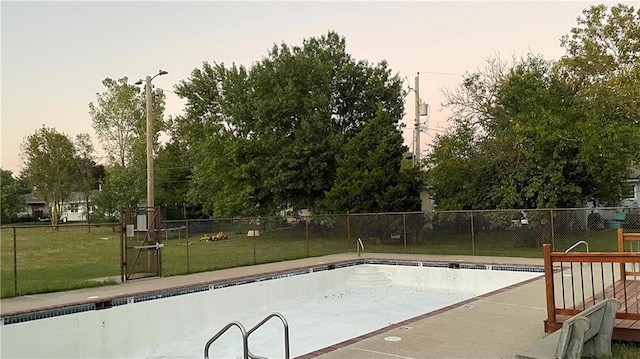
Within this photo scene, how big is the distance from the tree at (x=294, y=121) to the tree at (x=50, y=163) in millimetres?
23988

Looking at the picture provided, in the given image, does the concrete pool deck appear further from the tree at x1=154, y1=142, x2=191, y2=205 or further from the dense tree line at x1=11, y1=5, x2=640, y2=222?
the tree at x1=154, y1=142, x2=191, y2=205

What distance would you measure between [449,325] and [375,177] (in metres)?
14.0

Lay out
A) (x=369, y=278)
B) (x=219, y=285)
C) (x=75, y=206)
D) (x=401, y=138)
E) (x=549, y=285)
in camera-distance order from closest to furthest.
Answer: (x=549, y=285), (x=219, y=285), (x=369, y=278), (x=401, y=138), (x=75, y=206)

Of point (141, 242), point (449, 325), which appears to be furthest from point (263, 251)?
point (449, 325)

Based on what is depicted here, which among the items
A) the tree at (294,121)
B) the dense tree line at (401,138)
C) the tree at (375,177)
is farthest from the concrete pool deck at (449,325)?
the tree at (294,121)

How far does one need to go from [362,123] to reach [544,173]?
10.3m

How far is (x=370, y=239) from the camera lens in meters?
19.2

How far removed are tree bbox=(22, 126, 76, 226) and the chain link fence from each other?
2572 centimetres

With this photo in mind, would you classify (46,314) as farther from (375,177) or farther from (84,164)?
(84,164)

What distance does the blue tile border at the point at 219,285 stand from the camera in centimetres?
858

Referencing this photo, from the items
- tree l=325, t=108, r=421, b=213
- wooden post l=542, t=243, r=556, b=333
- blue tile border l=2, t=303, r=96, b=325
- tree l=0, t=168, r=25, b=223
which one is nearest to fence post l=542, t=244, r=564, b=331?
wooden post l=542, t=243, r=556, b=333

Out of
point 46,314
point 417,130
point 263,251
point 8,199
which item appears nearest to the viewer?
point 46,314

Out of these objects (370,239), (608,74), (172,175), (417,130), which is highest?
(608,74)

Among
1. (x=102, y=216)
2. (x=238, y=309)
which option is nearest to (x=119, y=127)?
(x=102, y=216)
